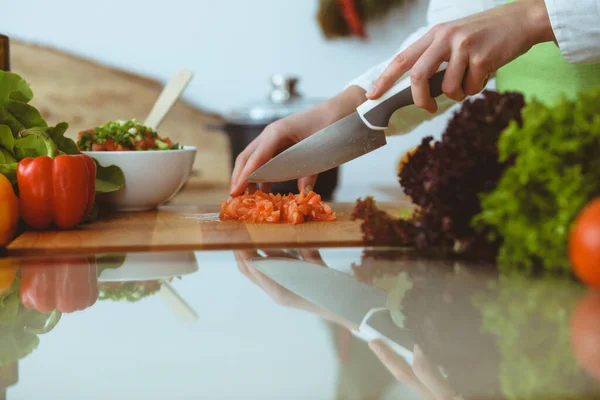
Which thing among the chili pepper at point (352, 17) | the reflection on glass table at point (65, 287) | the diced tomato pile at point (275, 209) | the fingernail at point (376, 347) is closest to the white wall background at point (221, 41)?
the chili pepper at point (352, 17)

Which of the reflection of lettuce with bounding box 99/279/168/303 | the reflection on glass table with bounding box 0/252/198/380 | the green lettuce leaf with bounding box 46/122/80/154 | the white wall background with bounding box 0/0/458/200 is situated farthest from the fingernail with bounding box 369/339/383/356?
the white wall background with bounding box 0/0/458/200

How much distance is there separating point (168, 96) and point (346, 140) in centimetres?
66

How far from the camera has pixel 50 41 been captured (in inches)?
127

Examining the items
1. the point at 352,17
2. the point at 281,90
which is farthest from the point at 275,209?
the point at 352,17

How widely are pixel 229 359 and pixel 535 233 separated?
0.42 m

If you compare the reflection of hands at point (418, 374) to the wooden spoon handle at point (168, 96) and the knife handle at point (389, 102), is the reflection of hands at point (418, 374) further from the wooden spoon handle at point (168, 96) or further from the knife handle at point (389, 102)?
the wooden spoon handle at point (168, 96)

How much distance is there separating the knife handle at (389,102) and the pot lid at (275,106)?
883 mm

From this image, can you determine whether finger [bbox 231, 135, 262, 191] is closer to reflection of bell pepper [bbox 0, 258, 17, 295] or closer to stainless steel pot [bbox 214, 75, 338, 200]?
stainless steel pot [bbox 214, 75, 338, 200]

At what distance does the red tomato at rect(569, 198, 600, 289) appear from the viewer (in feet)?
2.44

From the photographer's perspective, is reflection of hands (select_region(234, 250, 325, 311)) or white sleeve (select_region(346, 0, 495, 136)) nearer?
reflection of hands (select_region(234, 250, 325, 311))

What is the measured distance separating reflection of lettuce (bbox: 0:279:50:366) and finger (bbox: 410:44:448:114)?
0.74m

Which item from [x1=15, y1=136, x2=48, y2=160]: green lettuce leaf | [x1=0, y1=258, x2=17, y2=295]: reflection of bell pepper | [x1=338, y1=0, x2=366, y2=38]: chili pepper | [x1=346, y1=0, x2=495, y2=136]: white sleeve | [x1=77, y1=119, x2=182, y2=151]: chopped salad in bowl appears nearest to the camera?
[x1=0, y1=258, x2=17, y2=295]: reflection of bell pepper

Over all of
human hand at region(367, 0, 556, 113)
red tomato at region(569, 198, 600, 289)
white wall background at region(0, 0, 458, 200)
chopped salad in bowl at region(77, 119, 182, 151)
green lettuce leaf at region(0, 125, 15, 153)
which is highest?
human hand at region(367, 0, 556, 113)

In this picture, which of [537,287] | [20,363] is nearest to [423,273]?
[537,287]
